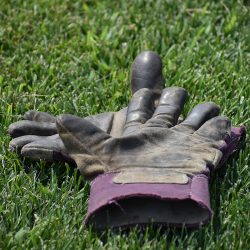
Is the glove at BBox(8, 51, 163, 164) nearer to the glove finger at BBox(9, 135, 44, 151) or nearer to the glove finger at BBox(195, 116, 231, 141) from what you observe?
the glove finger at BBox(9, 135, 44, 151)

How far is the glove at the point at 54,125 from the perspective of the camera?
117 inches

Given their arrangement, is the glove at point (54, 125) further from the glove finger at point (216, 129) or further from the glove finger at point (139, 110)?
the glove finger at point (216, 129)

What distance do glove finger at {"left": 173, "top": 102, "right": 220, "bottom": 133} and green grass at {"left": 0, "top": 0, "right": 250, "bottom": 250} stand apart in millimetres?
200

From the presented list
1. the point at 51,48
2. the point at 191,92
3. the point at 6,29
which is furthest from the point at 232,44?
the point at 6,29

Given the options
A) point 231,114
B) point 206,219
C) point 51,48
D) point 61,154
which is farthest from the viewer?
point 51,48

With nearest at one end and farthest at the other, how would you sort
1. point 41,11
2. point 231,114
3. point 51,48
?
1. point 231,114
2. point 51,48
3. point 41,11

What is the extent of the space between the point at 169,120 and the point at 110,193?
1.69 feet

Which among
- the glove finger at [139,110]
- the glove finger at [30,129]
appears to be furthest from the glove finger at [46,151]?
the glove finger at [139,110]

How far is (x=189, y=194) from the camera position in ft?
8.66

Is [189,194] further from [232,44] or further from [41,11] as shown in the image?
[41,11]

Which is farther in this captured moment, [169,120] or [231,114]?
[231,114]

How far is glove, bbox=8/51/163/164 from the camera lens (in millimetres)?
2975

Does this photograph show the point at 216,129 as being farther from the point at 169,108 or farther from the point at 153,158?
the point at 153,158

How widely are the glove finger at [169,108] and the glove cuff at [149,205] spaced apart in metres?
0.40
